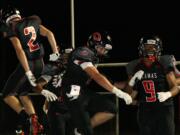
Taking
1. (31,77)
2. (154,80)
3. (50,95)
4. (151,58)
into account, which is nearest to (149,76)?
(154,80)

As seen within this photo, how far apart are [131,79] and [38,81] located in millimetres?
1487

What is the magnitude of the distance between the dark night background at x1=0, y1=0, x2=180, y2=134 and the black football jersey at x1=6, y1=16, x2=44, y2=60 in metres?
15.4

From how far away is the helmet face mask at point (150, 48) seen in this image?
7773 mm

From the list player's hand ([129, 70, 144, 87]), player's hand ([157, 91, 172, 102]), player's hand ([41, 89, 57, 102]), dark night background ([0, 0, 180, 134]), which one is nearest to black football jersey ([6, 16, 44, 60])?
player's hand ([41, 89, 57, 102])

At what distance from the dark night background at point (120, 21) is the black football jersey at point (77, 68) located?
1609cm

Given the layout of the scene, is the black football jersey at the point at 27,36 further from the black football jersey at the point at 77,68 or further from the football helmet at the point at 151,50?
the football helmet at the point at 151,50

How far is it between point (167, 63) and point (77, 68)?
111 cm

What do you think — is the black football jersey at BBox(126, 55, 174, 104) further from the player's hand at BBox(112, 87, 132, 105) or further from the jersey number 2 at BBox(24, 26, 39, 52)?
the jersey number 2 at BBox(24, 26, 39, 52)

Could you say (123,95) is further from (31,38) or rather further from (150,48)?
(31,38)

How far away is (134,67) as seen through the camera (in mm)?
7980

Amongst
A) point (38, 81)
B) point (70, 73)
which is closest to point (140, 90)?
point (70, 73)

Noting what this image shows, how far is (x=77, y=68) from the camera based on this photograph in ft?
26.3

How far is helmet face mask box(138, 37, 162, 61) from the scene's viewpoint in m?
7.77

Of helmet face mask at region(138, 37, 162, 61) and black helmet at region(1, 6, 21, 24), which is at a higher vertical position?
black helmet at region(1, 6, 21, 24)
